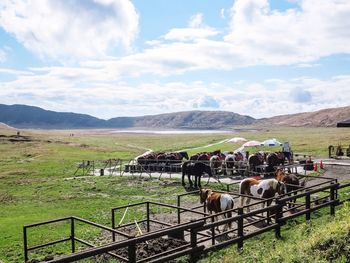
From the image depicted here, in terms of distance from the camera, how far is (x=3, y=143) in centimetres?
7594

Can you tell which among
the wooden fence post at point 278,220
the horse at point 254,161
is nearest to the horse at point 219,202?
the wooden fence post at point 278,220

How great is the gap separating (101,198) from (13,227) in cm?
723

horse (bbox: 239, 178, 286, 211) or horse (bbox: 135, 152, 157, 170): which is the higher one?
horse (bbox: 239, 178, 286, 211)

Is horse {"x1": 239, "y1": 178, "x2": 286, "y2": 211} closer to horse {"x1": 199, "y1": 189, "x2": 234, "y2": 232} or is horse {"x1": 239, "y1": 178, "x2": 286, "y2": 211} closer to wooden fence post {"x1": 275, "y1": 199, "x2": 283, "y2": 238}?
horse {"x1": 199, "y1": 189, "x2": 234, "y2": 232}

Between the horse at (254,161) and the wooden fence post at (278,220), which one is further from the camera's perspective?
the horse at (254,161)

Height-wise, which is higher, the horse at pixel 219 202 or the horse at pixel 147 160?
the horse at pixel 219 202

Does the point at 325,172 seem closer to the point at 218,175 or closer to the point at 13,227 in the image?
the point at 218,175

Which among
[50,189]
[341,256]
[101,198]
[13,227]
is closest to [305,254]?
[341,256]

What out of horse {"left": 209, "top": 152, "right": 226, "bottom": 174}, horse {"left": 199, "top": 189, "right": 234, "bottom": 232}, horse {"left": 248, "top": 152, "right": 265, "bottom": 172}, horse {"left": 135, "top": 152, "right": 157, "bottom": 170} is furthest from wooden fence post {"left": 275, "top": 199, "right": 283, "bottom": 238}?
horse {"left": 135, "top": 152, "right": 157, "bottom": 170}

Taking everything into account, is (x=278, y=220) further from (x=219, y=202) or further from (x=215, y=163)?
(x=215, y=163)

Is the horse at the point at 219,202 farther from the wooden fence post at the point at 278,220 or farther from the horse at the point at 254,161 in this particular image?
the horse at the point at 254,161

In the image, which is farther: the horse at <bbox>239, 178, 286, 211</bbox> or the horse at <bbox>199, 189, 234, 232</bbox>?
the horse at <bbox>239, 178, 286, 211</bbox>

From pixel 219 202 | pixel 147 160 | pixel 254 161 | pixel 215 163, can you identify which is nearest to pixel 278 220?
pixel 219 202

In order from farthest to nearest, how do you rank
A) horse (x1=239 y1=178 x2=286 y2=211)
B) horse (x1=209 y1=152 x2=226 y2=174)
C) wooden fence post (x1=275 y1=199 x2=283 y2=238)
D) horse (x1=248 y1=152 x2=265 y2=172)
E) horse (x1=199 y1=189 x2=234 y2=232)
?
horse (x1=209 y1=152 x2=226 y2=174) < horse (x1=248 y1=152 x2=265 y2=172) < horse (x1=239 y1=178 x2=286 y2=211) < horse (x1=199 y1=189 x2=234 y2=232) < wooden fence post (x1=275 y1=199 x2=283 y2=238)
